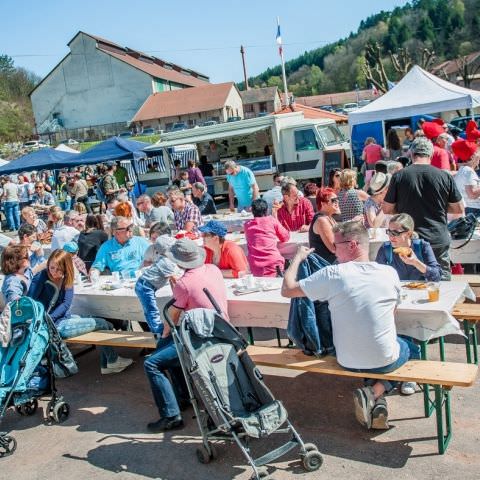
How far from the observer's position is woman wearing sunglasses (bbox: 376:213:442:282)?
4043 millimetres

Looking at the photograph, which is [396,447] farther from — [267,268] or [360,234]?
[267,268]

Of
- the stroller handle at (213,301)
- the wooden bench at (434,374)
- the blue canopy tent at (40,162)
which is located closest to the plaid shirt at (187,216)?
the stroller handle at (213,301)

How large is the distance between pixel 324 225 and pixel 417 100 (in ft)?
26.5

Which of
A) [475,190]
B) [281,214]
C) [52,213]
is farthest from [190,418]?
[52,213]

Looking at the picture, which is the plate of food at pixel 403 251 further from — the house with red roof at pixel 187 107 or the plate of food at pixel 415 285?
the house with red roof at pixel 187 107

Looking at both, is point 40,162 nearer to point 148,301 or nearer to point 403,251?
point 148,301

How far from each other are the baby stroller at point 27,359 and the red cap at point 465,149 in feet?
17.2

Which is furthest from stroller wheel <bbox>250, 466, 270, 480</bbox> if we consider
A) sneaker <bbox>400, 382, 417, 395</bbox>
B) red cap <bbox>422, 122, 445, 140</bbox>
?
red cap <bbox>422, 122, 445, 140</bbox>

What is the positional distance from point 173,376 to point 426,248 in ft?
7.11

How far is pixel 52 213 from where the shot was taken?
8.63 m

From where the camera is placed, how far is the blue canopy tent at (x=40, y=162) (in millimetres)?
14352

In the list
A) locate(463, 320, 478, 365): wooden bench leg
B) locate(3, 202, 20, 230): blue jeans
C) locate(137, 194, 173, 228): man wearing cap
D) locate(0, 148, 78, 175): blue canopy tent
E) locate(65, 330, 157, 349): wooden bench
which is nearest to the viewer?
locate(463, 320, 478, 365): wooden bench leg

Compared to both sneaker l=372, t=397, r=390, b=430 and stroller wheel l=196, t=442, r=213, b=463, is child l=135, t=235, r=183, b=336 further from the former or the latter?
sneaker l=372, t=397, r=390, b=430

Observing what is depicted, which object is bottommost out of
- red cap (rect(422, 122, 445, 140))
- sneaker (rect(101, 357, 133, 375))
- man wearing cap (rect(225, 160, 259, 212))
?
sneaker (rect(101, 357, 133, 375))
